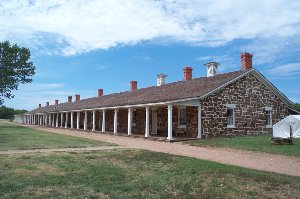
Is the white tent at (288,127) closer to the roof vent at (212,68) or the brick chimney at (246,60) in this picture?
the brick chimney at (246,60)

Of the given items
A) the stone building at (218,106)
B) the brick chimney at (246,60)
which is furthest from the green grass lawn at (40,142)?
the brick chimney at (246,60)

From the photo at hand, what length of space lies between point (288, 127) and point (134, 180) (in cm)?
1500

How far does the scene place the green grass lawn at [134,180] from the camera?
23.7ft

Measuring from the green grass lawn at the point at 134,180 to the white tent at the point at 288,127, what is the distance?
38.7ft

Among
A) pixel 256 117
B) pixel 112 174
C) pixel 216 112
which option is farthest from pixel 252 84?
pixel 112 174

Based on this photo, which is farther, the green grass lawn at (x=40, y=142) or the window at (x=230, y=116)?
the window at (x=230, y=116)

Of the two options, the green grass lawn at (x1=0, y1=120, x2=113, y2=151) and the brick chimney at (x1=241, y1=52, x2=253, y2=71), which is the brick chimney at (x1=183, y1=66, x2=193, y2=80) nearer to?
the brick chimney at (x1=241, y1=52, x2=253, y2=71)

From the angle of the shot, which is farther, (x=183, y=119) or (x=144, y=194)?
(x=183, y=119)

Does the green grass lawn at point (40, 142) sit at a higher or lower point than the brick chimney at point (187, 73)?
lower

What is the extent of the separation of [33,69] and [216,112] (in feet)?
94.7

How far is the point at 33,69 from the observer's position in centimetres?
4378

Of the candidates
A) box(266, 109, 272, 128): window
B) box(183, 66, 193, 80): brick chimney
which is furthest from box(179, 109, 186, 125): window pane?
box(266, 109, 272, 128): window

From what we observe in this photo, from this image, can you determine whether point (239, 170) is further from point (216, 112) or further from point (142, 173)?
point (216, 112)

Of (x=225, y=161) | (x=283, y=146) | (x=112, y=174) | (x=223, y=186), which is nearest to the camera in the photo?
(x=223, y=186)
